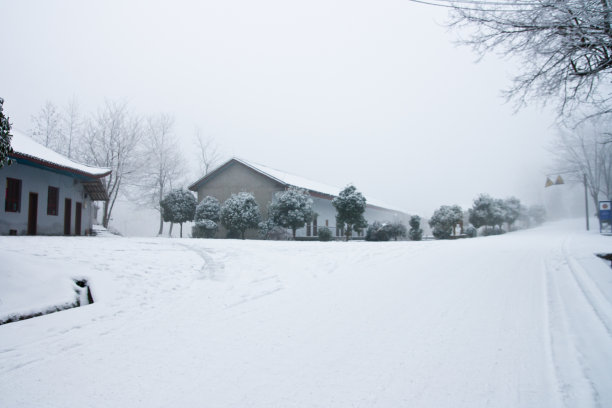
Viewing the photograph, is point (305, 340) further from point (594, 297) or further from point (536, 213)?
point (536, 213)

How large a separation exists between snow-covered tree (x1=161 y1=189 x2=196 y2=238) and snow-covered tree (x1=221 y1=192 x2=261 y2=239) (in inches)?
198

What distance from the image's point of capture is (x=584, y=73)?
7.30 m

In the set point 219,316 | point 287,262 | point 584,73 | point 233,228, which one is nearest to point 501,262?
point 584,73

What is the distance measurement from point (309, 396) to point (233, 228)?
21.4 m

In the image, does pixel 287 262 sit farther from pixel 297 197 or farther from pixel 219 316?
pixel 297 197

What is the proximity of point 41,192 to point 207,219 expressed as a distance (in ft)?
31.6

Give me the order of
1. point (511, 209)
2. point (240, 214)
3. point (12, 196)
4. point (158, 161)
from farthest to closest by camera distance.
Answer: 1. point (511, 209)
2. point (158, 161)
3. point (240, 214)
4. point (12, 196)

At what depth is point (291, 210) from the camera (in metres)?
22.9

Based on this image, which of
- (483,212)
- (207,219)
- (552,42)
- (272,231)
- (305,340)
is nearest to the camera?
(305,340)

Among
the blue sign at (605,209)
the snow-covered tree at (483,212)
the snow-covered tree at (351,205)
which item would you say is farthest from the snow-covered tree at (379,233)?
the snow-covered tree at (483,212)

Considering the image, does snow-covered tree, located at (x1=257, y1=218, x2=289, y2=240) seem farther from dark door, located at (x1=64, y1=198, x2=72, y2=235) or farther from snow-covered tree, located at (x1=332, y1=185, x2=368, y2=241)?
dark door, located at (x1=64, y1=198, x2=72, y2=235)

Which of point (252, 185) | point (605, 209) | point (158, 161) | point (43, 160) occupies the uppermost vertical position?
point (158, 161)

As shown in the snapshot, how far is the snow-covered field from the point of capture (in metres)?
2.86

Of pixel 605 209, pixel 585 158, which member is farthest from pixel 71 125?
pixel 585 158
